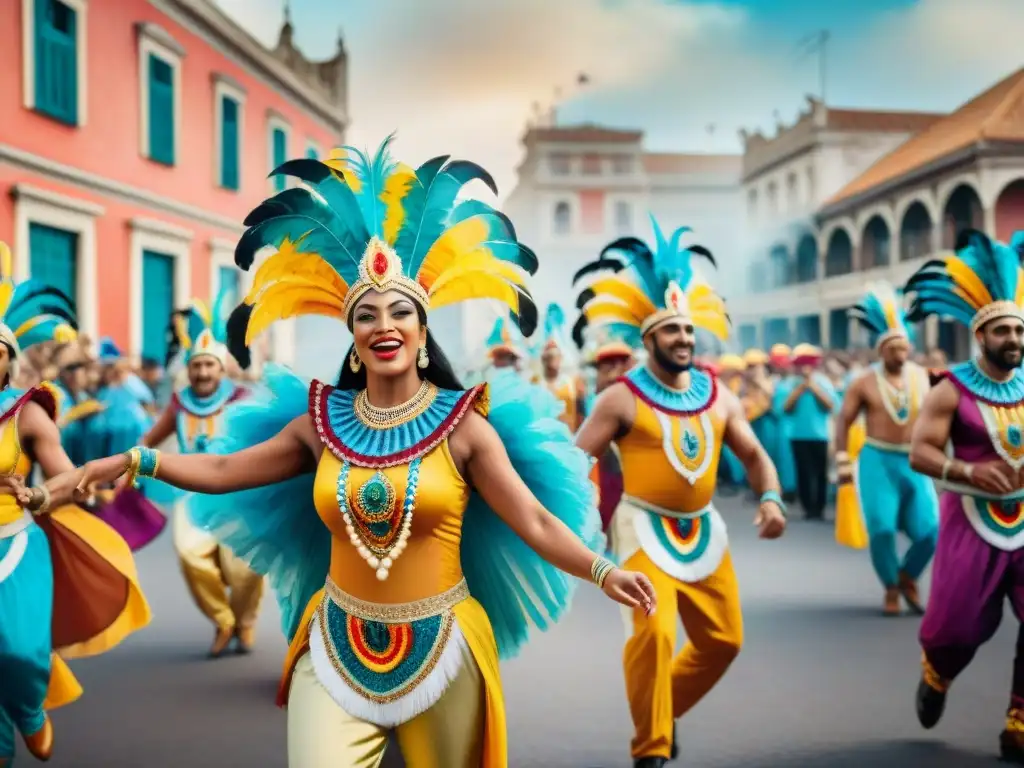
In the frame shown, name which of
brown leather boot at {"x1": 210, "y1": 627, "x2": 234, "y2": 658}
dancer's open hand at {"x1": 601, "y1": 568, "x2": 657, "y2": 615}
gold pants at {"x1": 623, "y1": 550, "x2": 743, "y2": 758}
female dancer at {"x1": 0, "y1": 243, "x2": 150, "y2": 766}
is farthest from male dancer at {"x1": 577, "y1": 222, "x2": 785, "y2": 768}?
brown leather boot at {"x1": 210, "y1": 627, "x2": 234, "y2": 658}

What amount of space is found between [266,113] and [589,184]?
33751 millimetres

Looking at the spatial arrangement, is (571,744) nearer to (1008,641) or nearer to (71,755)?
(71,755)

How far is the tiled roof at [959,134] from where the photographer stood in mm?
25031

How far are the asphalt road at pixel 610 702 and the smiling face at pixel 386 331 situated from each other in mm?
1150

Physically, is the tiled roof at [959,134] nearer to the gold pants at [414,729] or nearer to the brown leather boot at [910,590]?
the brown leather boot at [910,590]

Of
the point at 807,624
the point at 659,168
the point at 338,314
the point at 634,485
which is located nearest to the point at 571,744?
the point at 634,485

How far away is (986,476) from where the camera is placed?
5.23m

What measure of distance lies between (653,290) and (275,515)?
2502mm

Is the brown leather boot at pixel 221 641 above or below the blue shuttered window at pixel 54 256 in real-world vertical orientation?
below

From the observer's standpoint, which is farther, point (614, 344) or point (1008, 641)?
point (614, 344)

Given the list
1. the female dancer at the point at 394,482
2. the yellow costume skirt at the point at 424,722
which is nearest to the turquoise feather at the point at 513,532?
the female dancer at the point at 394,482

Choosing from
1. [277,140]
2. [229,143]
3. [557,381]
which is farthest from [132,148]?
Result: [557,381]

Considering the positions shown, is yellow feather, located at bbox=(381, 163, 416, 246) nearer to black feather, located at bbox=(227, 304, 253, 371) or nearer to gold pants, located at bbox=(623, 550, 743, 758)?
black feather, located at bbox=(227, 304, 253, 371)

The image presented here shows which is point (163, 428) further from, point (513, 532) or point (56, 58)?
point (56, 58)
